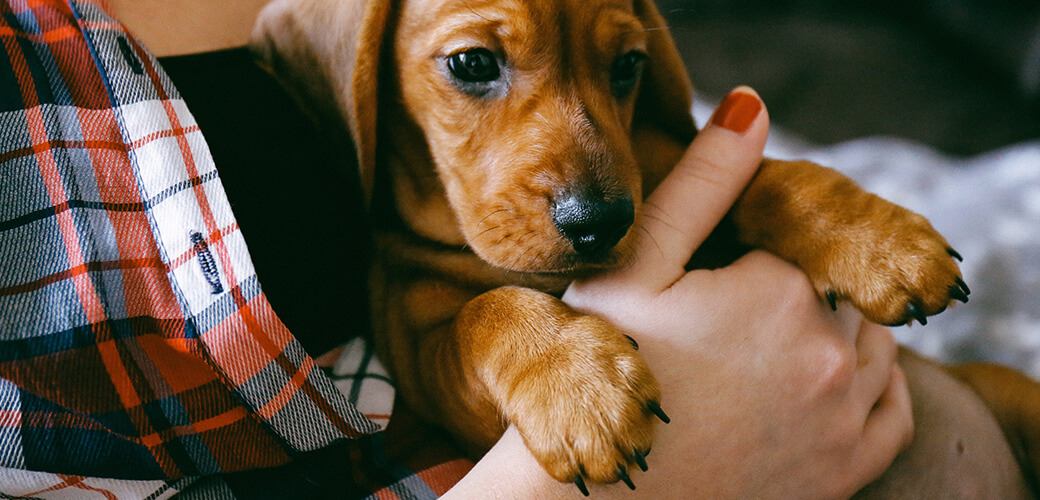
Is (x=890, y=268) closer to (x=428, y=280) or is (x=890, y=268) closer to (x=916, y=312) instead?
(x=916, y=312)

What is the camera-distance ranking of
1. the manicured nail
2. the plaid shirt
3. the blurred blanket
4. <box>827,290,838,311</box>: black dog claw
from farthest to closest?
the blurred blanket, the manicured nail, <box>827,290,838,311</box>: black dog claw, the plaid shirt

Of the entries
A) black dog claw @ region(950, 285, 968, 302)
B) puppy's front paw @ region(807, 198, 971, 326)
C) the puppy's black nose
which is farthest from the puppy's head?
black dog claw @ region(950, 285, 968, 302)

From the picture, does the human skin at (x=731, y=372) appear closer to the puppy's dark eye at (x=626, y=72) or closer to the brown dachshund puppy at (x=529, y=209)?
the brown dachshund puppy at (x=529, y=209)

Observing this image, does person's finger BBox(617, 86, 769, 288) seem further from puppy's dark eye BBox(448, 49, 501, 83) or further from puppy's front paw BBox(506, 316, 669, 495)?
puppy's dark eye BBox(448, 49, 501, 83)

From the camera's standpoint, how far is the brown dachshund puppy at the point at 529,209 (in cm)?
98

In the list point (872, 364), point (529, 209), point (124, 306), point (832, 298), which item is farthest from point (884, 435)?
point (124, 306)

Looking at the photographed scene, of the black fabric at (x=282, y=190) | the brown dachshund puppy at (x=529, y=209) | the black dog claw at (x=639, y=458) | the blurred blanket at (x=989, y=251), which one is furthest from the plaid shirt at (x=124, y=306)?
the blurred blanket at (x=989, y=251)

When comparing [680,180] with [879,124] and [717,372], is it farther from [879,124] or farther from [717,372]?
[879,124]

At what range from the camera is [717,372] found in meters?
1.06

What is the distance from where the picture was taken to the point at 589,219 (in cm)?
103

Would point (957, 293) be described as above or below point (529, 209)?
below

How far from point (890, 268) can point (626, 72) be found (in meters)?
0.64

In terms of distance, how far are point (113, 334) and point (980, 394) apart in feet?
5.98

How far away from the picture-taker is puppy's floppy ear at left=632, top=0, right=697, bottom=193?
4.77 ft
